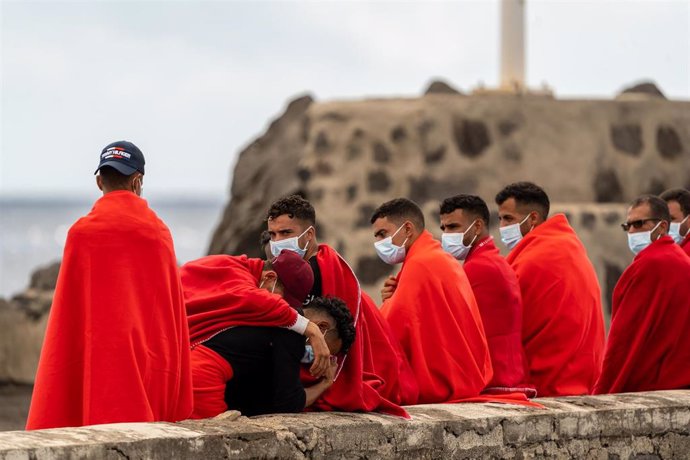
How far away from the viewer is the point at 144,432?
6.33m

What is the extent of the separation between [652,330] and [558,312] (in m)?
0.54

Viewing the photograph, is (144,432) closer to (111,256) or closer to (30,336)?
(111,256)

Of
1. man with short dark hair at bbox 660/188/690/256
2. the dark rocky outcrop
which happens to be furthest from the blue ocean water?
man with short dark hair at bbox 660/188/690/256

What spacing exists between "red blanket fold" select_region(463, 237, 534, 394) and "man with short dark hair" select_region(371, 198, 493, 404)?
24 centimetres

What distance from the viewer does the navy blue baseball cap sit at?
6.99m

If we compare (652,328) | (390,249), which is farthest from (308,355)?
(652,328)

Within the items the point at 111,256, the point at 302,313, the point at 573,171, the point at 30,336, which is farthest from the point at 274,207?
the point at 573,171

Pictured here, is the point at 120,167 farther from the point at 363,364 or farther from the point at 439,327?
the point at 439,327

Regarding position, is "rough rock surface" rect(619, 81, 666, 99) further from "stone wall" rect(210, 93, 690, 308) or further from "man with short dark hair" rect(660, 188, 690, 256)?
"man with short dark hair" rect(660, 188, 690, 256)

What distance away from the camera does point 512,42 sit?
885 inches

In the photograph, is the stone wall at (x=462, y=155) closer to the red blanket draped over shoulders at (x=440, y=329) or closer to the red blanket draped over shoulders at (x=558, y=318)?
the red blanket draped over shoulders at (x=558, y=318)

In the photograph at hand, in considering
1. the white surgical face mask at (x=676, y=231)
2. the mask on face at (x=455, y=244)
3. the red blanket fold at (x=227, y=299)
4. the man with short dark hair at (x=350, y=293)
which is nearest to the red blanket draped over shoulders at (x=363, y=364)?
the man with short dark hair at (x=350, y=293)

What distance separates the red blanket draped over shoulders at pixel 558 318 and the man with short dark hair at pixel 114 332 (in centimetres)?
284

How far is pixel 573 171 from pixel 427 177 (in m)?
1.78
